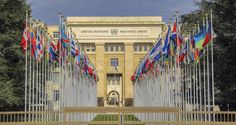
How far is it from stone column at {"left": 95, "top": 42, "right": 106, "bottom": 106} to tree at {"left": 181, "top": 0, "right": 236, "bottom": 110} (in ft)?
167

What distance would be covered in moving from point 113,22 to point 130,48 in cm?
623

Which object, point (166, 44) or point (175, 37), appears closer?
point (175, 37)

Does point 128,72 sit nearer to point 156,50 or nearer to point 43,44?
point 156,50

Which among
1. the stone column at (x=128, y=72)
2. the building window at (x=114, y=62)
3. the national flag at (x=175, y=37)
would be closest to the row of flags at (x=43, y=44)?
the national flag at (x=175, y=37)

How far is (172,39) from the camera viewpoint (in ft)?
89.1

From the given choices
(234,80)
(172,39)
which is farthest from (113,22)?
(172,39)

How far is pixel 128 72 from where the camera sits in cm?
9062

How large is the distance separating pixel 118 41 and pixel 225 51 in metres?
56.6

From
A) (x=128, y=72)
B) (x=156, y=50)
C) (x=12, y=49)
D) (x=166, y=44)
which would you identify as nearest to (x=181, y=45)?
(x=166, y=44)

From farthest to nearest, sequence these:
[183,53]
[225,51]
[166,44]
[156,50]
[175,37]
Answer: [225,51] < [156,50] < [166,44] < [183,53] < [175,37]

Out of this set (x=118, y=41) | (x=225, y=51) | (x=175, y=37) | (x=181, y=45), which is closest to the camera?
(x=175, y=37)

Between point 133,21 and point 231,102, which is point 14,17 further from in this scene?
point 133,21

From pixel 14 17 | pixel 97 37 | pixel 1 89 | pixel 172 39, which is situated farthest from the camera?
pixel 97 37

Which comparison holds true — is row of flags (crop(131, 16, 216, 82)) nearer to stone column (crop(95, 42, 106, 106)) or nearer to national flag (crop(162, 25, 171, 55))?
national flag (crop(162, 25, 171, 55))
